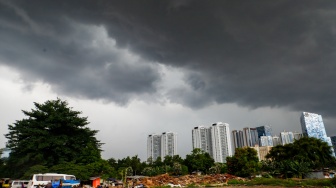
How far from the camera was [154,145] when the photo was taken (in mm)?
122875

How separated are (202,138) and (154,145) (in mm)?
22826

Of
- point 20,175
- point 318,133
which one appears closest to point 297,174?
point 20,175

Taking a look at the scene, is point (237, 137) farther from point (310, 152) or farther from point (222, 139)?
point (310, 152)

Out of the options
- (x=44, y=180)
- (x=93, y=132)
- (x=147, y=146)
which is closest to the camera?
(x=44, y=180)

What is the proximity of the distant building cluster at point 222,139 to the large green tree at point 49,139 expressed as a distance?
232 ft

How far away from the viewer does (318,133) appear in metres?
135

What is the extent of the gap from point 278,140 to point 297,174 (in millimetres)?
120535

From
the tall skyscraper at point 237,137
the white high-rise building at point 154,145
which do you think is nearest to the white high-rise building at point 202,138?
the white high-rise building at point 154,145

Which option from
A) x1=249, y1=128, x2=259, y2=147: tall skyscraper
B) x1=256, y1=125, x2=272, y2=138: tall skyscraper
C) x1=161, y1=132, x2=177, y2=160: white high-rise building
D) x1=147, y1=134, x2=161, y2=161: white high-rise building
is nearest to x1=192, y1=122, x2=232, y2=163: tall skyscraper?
x1=161, y1=132, x2=177, y2=160: white high-rise building

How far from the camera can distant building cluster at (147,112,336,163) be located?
109438 mm

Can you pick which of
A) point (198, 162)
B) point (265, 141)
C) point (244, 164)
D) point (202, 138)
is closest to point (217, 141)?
point (202, 138)

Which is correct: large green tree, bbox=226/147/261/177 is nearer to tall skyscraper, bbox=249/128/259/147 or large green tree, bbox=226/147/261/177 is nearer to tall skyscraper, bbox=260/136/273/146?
tall skyscraper, bbox=260/136/273/146

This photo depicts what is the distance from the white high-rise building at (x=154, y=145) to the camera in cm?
12169

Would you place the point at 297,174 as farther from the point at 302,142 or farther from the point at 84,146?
the point at 84,146
